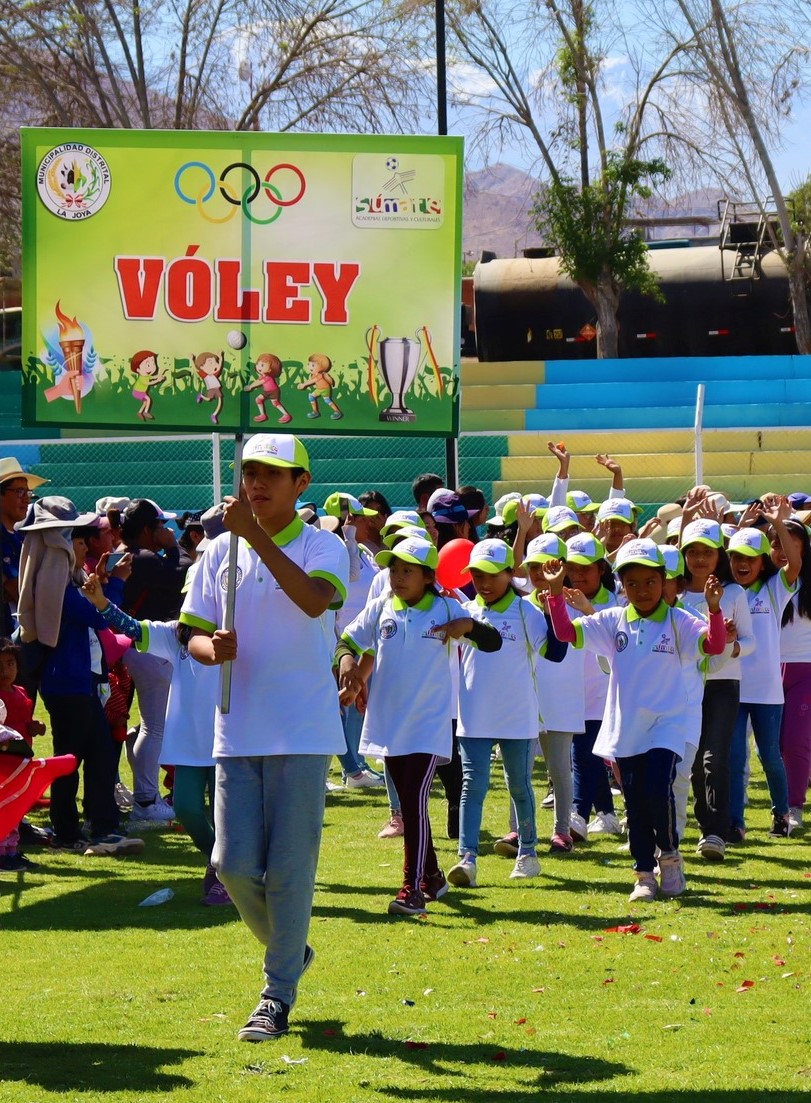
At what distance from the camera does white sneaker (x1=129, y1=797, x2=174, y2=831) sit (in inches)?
429

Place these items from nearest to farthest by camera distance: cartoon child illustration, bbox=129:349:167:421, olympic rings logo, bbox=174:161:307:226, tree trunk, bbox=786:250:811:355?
cartoon child illustration, bbox=129:349:167:421, olympic rings logo, bbox=174:161:307:226, tree trunk, bbox=786:250:811:355

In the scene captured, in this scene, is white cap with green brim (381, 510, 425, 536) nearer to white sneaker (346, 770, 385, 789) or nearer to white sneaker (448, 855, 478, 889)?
white sneaker (448, 855, 478, 889)

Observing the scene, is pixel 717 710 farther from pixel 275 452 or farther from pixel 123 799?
pixel 275 452

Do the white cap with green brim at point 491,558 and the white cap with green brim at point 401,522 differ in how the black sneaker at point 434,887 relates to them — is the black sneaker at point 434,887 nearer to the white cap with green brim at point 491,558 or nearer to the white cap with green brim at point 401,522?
the white cap with green brim at point 491,558

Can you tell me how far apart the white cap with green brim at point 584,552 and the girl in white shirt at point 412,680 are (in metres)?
0.96

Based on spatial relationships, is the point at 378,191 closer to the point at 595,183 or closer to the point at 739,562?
the point at 739,562

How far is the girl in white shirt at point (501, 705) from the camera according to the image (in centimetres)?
871

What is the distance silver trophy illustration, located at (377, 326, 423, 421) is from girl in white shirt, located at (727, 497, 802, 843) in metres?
3.35

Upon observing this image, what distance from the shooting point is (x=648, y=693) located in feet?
26.9

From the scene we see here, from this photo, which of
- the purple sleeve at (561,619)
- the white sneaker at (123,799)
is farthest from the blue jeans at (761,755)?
the white sneaker at (123,799)

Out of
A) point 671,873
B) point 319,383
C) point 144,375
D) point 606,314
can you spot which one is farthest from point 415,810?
point 606,314

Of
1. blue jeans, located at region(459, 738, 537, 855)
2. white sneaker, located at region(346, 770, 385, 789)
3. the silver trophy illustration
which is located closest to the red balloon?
blue jeans, located at region(459, 738, 537, 855)

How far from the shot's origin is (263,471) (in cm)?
574

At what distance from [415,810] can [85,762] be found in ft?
8.36
